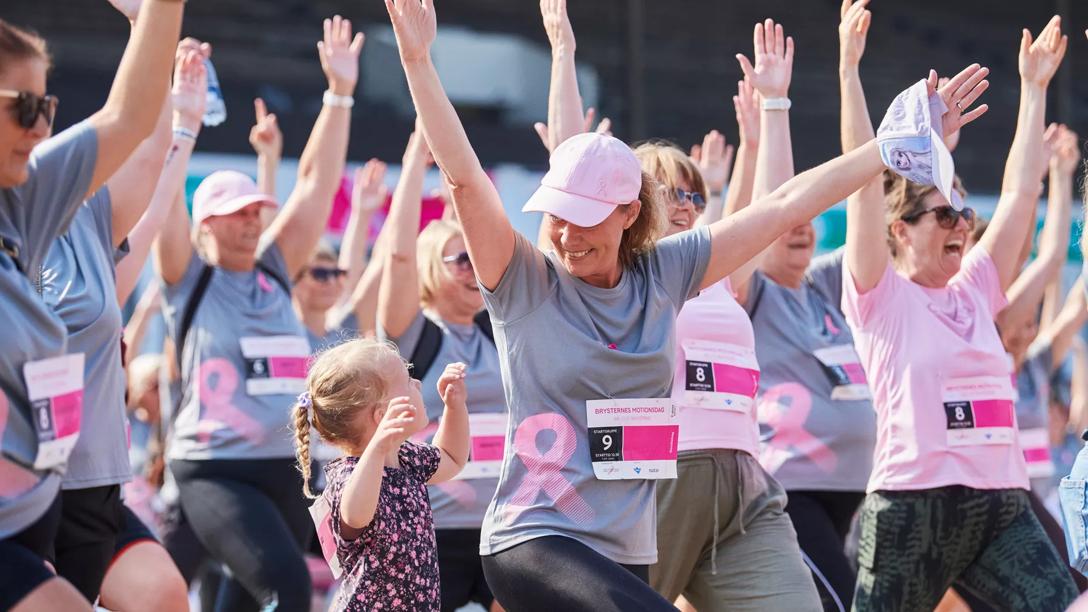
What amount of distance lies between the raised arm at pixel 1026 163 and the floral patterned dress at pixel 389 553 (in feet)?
6.22

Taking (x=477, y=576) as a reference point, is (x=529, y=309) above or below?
above

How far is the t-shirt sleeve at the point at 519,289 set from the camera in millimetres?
2854

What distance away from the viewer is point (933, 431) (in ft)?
12.3

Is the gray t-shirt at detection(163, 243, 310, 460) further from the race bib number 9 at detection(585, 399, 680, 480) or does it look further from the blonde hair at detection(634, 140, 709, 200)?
the race bib number 9 at detection(585, 399, 680, 480)

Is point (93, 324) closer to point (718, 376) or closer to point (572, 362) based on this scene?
point (572, 362)

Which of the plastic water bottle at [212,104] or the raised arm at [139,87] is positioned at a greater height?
the raised arm at [139,87]

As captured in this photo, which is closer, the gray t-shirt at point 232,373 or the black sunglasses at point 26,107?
the black sunglasses at point 26,107

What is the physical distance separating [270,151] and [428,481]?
246 centimetres

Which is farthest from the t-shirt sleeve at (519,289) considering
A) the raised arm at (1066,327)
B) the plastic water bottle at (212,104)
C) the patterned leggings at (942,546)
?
the raised arm at (1066,327)

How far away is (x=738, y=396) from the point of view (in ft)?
11.9

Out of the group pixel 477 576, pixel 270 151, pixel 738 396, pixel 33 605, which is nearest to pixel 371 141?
pixel 270 151

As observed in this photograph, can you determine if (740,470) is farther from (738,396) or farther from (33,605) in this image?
(33,605)

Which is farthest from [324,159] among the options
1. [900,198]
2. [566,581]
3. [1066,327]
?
[1066,327]

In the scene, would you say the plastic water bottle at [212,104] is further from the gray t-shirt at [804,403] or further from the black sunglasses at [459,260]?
the gray t-shirt at [804,403]
